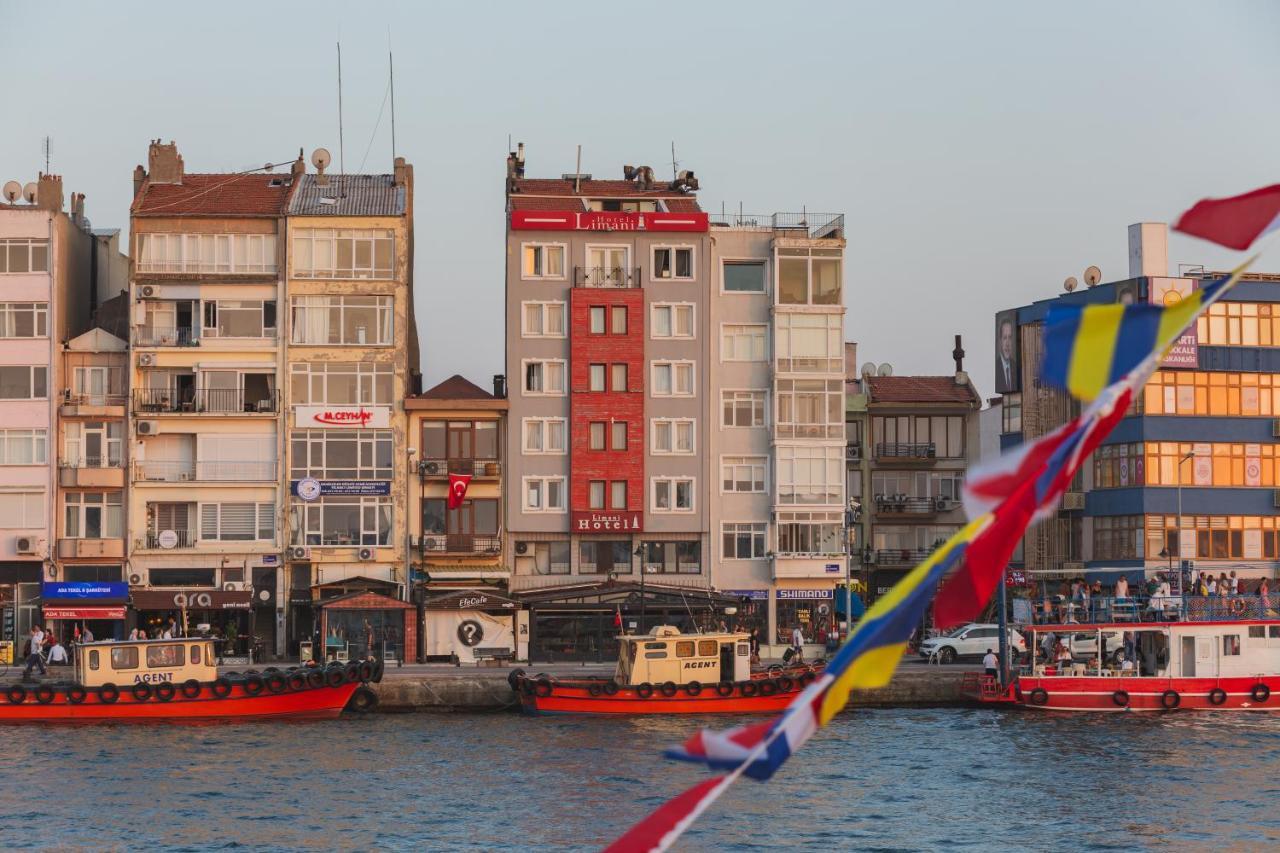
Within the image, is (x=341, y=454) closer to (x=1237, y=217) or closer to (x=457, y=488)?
(x=457, y=488)

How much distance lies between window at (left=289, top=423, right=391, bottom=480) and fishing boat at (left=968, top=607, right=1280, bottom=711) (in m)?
23.6

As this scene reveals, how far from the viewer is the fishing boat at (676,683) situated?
58500 mm

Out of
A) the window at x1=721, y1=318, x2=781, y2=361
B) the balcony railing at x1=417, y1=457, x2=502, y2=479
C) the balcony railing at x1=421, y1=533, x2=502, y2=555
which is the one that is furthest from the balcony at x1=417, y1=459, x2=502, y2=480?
the window at x1=721, y1=318, x2=781, y2=361

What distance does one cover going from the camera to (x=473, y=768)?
45594 millimetres

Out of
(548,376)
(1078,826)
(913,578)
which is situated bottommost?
(1078,826)

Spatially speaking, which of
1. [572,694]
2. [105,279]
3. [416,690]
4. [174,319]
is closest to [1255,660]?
[572,694]

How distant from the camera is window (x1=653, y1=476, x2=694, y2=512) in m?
75.8

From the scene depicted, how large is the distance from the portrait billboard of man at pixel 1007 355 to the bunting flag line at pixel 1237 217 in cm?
7538

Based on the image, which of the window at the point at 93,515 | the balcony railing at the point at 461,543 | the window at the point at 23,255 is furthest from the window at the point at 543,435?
the window at the point at 23,255

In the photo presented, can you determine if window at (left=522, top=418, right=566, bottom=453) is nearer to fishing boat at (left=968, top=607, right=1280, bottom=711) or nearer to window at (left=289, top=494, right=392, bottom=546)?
window at (left=289, top=494, right=392, bottom=546)

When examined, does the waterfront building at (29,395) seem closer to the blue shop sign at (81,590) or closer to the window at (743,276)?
the blue shop sign at (81,590)

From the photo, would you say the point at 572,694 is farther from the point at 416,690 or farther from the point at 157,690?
the point at 157,690

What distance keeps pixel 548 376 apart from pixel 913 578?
67.7 metres

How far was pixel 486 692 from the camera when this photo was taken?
201ft
